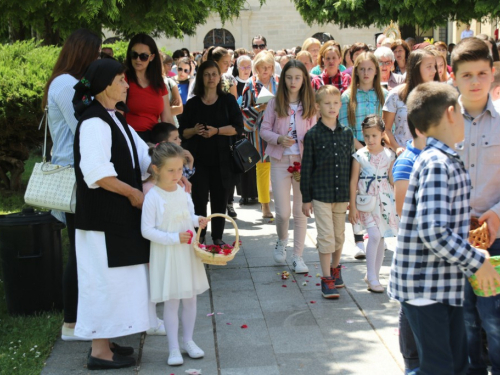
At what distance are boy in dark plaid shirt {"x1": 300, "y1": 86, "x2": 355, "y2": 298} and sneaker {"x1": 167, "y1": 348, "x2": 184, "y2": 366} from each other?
5.89 feet

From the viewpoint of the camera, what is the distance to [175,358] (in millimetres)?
4879

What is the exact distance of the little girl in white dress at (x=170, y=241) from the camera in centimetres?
477

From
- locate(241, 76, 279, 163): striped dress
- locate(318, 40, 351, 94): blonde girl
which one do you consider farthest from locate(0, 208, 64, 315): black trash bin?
locate(318, 40, 351, 94): blonde girl

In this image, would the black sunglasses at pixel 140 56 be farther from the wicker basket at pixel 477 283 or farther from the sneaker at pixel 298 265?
the wicker basket at pixel 477 283

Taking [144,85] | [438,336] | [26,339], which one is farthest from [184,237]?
[144,85]

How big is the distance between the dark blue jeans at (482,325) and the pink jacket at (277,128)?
10.3 feet

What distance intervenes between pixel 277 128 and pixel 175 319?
2.87 meters

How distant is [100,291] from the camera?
466 cm

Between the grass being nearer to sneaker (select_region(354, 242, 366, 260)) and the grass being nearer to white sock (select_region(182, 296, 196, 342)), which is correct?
white sock (select_region(182, 296, 196, 342))

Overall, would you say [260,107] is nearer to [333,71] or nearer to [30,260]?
[333,71]

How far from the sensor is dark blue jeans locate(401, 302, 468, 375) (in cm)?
350

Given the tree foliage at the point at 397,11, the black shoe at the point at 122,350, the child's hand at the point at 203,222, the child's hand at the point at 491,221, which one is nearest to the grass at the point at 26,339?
the black shoe at the point at 122,350

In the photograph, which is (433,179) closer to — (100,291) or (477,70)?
(477,70)

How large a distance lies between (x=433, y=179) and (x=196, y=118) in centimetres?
461
